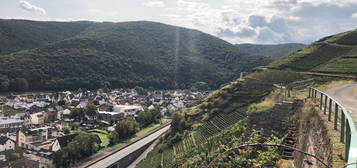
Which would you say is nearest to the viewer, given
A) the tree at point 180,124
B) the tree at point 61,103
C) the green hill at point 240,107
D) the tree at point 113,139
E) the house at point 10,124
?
the green hill at point 240,107

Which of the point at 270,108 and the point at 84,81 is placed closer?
the point at 270,108

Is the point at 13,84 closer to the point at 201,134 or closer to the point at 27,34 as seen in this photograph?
the point at 201,134

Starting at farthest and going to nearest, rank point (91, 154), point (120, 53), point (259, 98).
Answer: point (120, 53)
point (91, 154)
point (259, 98)

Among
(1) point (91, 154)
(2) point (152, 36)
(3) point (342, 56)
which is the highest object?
(2) point (152, 36)

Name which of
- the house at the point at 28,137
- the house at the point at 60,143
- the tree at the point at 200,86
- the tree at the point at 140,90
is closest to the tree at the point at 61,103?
the house at the point at 28,137

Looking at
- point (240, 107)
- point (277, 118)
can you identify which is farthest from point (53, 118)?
point (277, 118)

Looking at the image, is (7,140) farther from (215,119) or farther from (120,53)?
(120,53)

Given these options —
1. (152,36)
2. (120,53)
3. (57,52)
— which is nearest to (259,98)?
(57,52)

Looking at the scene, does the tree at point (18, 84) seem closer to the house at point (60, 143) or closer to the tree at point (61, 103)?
the tree at point (61, 103)
